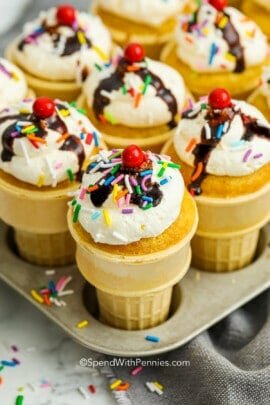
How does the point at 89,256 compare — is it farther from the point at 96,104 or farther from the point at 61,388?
the point at 96,104

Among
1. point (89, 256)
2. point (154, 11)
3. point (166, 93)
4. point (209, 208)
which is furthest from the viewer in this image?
point (154, 11)

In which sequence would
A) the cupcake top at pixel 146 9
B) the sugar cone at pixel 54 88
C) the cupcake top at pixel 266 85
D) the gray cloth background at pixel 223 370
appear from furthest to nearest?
the cupcake top at pixel 146 9 → the sugar cone at pixel 54 88 → the cupcake top at pixel 266 85 → the gray cloth background at pixel 223 370

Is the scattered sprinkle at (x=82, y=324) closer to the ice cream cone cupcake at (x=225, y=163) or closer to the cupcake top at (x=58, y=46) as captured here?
the ice cream cone cupcake at (x=225, y=163)

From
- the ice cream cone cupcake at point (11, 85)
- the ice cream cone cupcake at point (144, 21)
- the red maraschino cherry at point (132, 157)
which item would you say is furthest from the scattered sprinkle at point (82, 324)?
the ice cream cone cupcake at point (144, 21)

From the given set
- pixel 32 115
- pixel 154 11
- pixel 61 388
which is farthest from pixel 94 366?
pixel 154 11

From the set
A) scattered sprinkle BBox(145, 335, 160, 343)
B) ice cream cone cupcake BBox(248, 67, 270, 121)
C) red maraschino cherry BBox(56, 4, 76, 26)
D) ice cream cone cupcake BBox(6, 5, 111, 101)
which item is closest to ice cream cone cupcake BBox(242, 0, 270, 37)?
ice cream cone cupcake BBox(248, 67, 270, 121)

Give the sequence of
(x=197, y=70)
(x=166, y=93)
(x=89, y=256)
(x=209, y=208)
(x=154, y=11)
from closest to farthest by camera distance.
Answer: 1. (x=89, y=256)
2. (x=209, y=208)
3. (x=166, y=93)
4. (x=197, y=70)
5. (x=154, y=11)

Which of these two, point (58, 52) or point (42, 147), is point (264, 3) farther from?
point (42, 147)
